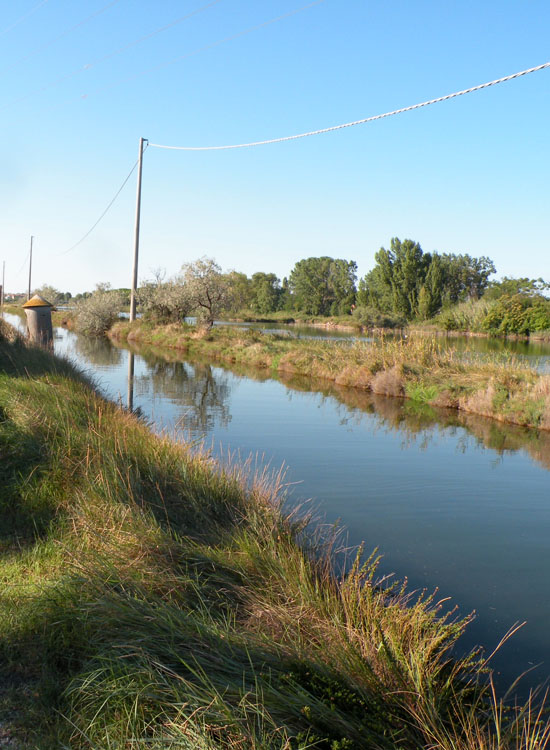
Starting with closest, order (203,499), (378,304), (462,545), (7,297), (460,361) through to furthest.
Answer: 1. (203,499)
2. (462,545)
3. (460,361)
4. (378,304)
5. (7,297)

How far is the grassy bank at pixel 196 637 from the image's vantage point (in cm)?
303

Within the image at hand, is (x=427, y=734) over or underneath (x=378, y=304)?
underneath

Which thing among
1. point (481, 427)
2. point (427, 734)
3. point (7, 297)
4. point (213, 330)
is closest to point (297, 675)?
point (427, 734)

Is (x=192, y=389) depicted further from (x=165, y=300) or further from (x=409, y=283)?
(x=409, y=283)

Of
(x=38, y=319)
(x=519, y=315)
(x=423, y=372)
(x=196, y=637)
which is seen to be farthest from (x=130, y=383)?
(x=519, y=315)

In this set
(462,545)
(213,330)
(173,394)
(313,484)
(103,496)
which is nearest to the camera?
(103,496)

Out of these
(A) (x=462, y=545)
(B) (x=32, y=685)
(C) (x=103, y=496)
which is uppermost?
(C) (x=103, y=496)

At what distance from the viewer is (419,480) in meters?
10.7

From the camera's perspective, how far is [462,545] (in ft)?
25.0

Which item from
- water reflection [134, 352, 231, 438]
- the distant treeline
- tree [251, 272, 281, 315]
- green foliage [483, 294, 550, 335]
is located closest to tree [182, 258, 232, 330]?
the distant treeline

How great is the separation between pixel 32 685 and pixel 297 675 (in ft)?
4.70

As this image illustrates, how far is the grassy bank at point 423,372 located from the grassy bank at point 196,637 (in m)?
12.9

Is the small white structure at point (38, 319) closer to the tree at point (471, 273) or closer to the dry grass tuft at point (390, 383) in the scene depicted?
the dry grass tuft at point (390, 383)

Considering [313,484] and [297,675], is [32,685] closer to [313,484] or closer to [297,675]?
[297,675]
